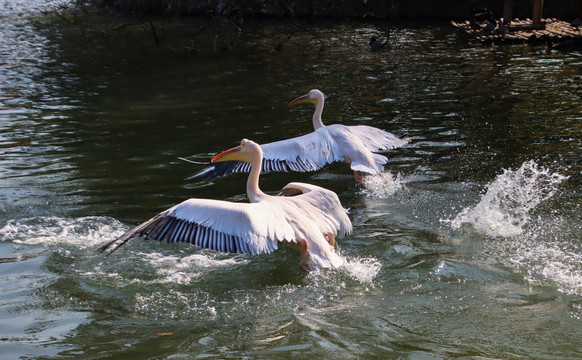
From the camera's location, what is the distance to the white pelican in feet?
14.9


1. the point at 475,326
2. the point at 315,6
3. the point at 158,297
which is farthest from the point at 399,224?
the point at 315,6

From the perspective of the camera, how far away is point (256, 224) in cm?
464

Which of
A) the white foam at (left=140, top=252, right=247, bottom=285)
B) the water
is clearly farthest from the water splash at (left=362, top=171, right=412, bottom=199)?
the white foam at (left=140, top=252, right=247, bottom=285)

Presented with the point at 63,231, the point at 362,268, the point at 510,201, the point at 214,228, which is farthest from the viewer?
the point at 510,201

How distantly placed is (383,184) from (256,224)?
102 inches

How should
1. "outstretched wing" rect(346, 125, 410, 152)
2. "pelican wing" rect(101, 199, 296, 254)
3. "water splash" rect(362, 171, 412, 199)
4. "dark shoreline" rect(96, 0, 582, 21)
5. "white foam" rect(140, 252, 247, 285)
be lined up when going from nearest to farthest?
"pelican wing" rect(101, 199, 296, 254) < "white foam" rect(140, 252, 247, 285) < "water splash" rect(362, 171, 412, 199) < "outstretched wing" rect(346, 125, 410, 152) < "dark shoreline" rect(96, 0, 582, 21)

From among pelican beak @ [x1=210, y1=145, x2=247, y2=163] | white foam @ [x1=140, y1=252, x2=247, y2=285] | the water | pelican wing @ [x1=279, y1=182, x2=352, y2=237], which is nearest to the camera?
the water

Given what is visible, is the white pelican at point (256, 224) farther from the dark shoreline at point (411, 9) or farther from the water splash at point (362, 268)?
the dark shoreline at point (411, 9)

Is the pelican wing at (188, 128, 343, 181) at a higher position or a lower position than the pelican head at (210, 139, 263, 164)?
lower

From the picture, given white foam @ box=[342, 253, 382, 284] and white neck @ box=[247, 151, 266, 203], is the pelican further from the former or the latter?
white foam @ box=[342, 253, 382, 284]

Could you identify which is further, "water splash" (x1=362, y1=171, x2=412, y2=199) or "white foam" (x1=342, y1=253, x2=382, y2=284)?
"water splash" (x1=362, y1=171, x2=412, y2=199)

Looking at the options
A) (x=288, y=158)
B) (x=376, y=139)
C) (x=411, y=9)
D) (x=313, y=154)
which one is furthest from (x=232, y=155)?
(x=411, y=9)

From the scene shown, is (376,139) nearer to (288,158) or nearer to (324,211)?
(288,158)

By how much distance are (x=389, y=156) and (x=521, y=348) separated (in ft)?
15.1
